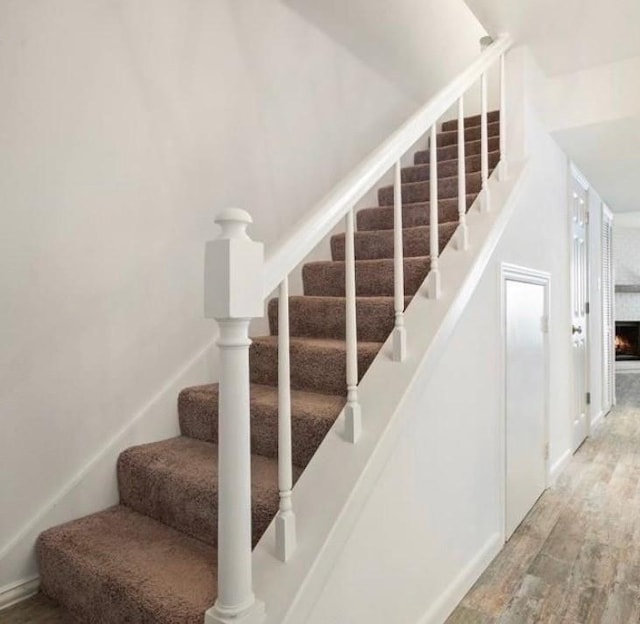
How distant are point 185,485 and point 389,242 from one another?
5.12 ft

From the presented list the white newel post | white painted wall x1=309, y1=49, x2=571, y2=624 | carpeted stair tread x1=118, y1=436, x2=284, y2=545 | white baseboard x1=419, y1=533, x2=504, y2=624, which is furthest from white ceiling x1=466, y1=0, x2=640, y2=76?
white baseboard x1=419, y1=533, x2=504, y2=624

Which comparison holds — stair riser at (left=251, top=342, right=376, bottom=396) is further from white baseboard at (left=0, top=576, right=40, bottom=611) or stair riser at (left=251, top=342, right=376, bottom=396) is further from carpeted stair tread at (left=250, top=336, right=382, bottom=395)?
white baseboard at (left=0, top=576, right=40, bottom=611)

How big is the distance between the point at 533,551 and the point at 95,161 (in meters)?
2.58

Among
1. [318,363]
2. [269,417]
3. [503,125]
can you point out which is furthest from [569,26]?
[269,417]

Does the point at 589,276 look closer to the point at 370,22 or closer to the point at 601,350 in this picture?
the point at 601,350

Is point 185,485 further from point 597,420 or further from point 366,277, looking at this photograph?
point 597,420

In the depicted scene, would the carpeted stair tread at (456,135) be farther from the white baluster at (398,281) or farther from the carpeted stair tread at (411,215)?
the white baluster at (398,281)

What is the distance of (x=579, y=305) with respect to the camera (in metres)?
4.12

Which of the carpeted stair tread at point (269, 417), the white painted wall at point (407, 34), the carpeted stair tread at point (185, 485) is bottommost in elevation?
the carpeted stair tread at point (185, 485)

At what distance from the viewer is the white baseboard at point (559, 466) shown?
3240 mm

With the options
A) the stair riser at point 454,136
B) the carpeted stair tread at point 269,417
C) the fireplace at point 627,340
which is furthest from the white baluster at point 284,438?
the fireplace at point 627,340

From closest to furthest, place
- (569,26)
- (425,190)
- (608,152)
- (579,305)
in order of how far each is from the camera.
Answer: (569,26), (425,190), (608,152), (579,305)

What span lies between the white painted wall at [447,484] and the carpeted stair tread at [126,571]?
35 cm

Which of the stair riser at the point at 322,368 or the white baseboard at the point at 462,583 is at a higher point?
the stair riser at the point at 322,368
